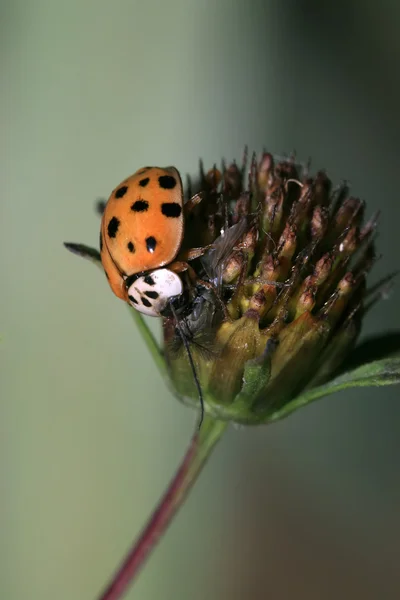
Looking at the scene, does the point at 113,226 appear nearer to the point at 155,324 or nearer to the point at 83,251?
the point at 83,251

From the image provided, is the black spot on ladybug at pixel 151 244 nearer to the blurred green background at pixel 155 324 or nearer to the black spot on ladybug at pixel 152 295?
the black spot on ladybug at pixel 152 295

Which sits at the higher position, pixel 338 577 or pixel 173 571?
pixel 173 571

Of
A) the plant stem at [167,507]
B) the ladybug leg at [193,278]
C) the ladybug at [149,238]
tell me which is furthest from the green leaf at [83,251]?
the plant stem at [167,507]

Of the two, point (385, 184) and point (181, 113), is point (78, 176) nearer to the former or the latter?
point (181, 113)

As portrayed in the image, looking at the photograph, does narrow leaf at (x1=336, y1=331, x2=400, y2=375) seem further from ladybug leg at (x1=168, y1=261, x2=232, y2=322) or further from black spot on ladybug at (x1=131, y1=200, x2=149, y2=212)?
black spot on ladybug at (x1=131, y1=200, x2=149, y2=212)

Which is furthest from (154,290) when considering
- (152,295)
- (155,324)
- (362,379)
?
(155,324)

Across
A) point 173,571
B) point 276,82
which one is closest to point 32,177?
point 276,82

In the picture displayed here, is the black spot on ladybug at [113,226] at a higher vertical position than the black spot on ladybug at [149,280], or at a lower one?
higher
